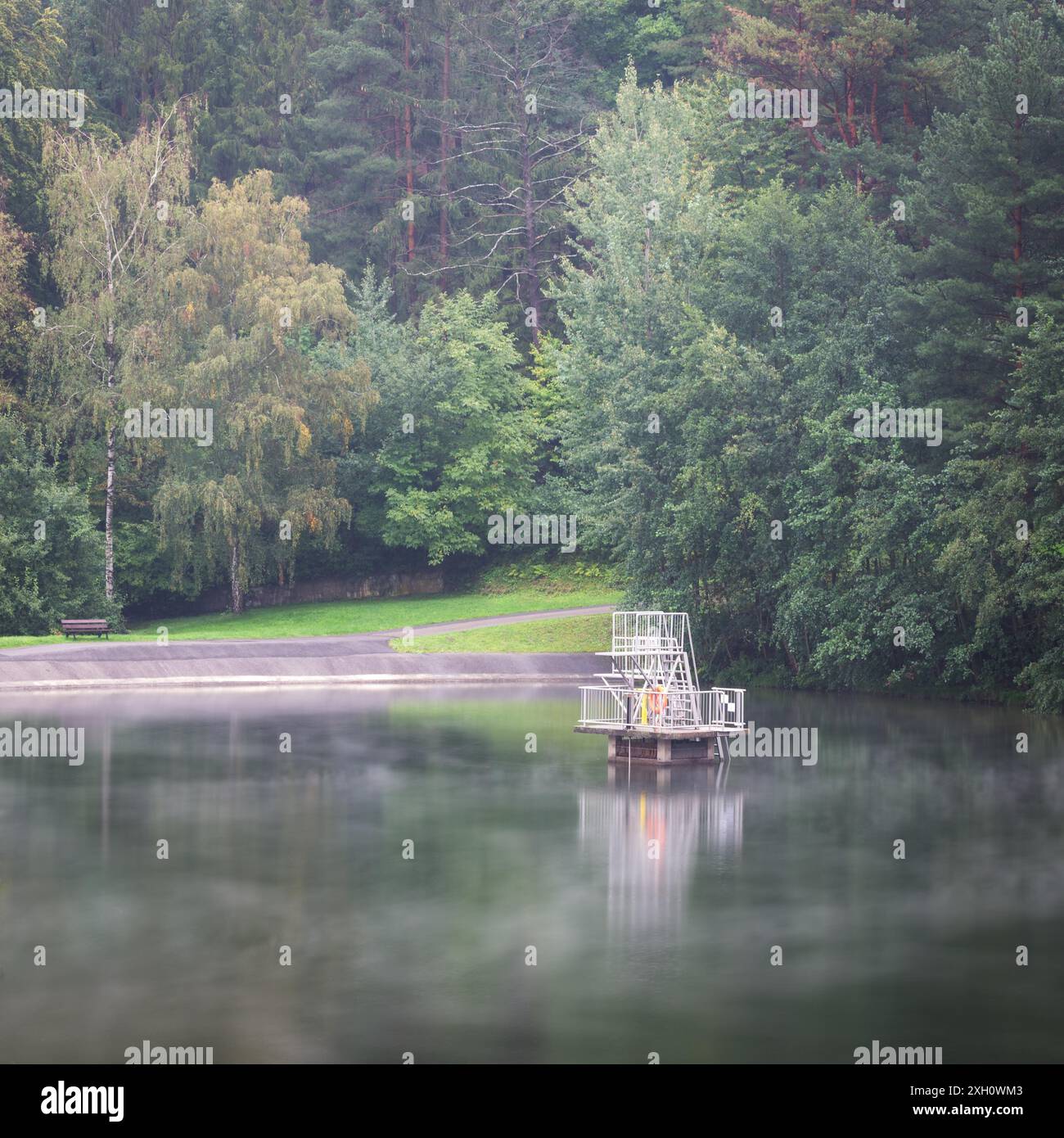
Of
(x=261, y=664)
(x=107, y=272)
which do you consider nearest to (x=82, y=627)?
(x=261, y=664)

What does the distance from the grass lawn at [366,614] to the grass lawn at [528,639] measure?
0.60 meters

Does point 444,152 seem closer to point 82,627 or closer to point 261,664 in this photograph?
point 82,627

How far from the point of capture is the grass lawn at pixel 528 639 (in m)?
53.0

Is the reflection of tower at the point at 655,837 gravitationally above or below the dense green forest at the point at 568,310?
below

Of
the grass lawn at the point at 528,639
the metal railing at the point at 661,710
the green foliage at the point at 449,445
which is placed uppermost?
the green foliage at the point at 449,445

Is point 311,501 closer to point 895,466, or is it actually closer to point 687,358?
point 687,358

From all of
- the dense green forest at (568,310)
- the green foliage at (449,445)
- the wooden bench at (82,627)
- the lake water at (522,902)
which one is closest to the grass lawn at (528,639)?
the dense green forest at (568,310)

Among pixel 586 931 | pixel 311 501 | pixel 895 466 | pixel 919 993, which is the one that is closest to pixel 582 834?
pixel 586 931

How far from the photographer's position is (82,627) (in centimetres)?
5094

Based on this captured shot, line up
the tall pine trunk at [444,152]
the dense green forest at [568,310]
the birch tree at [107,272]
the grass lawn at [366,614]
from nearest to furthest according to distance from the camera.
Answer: the dense green forest at [568,310] < the grass lawn at [366,614] < the birch tree at [107,272] < the tall pine trunk at [444,152]

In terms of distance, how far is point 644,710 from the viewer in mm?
32812

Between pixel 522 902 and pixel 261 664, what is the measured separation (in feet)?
101

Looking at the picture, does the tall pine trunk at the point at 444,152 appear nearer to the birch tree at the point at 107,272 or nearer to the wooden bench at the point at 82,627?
the birch tree at the point at 107,272

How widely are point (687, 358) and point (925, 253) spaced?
26.9ft
